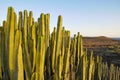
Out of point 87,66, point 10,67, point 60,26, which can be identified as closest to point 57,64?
point 60,26

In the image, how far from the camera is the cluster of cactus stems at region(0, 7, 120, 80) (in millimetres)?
4480

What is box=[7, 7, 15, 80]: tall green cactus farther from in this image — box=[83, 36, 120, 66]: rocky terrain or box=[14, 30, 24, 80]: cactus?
box=[83, 36, 120, 66]: rocky terrain

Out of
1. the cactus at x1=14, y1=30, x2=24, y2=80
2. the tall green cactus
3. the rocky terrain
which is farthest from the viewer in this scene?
the rocky terrain

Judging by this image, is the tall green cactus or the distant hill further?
the distant hill

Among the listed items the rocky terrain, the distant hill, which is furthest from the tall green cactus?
the distant hill

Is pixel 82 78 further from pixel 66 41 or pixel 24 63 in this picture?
pixel 24 63

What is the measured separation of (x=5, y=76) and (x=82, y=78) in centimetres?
332

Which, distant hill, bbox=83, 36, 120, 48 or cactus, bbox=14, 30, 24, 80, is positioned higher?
cactus, bbox=14, 30, 24, 80

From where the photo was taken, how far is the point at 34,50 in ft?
16.2

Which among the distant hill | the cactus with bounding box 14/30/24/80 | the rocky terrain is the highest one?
the cactus with bounding box 14/30/24/80

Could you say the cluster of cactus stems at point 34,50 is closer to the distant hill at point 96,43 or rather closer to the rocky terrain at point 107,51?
the rocky terrain at point 107,51

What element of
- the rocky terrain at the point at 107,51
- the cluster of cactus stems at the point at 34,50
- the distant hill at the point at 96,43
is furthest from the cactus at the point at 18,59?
the distant hill at the point at 96,43

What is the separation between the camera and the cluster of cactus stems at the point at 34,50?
4.48m

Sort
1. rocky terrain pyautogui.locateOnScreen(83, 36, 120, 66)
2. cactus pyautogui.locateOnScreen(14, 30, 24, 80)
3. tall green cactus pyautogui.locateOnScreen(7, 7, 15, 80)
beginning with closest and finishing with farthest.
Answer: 1. cactus pyautogui.locateOnScreen(14, 30, 24, 80)
2. tall green cactus pyautogui.locateOnScreen(7, 7, 15, 80)
3. rocky terrain pyautogui.locateOnScreen(83, 36, 120, 66)
